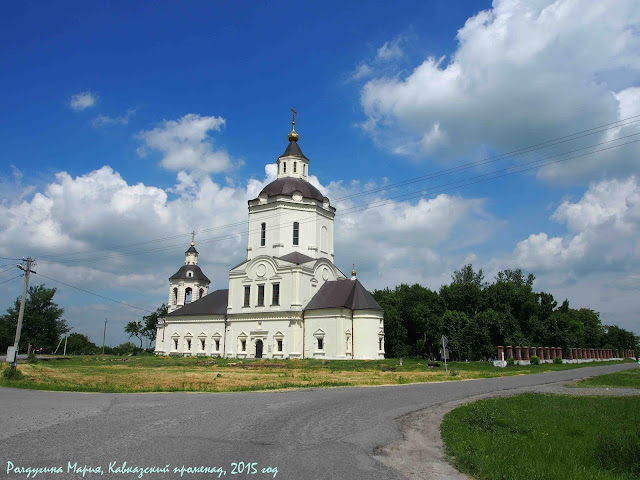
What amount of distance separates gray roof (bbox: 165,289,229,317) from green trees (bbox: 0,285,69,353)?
22.3 m

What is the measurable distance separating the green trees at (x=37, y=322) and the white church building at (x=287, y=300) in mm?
20372

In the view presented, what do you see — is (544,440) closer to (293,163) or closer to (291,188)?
(291,188)

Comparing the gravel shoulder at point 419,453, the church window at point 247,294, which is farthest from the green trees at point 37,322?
the gravel shoulder at point 419,453

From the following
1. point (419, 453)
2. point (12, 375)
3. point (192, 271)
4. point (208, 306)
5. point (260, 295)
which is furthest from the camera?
point (192, 271)

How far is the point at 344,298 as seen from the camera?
151 ft

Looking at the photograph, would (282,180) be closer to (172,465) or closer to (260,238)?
(260,238)

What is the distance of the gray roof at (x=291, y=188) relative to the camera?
170 feet

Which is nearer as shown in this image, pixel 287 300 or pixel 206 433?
pixel 206 433

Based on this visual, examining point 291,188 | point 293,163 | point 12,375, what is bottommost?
point 12,375

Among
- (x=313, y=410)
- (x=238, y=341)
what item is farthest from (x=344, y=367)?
(x=313, y=410)

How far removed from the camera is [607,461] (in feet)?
24.2

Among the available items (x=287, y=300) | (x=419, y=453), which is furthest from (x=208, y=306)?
(x=419, y=453)

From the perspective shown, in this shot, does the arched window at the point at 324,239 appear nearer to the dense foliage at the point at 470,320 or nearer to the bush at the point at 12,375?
the dense foliage at the point at 470,320

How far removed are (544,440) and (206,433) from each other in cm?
606
